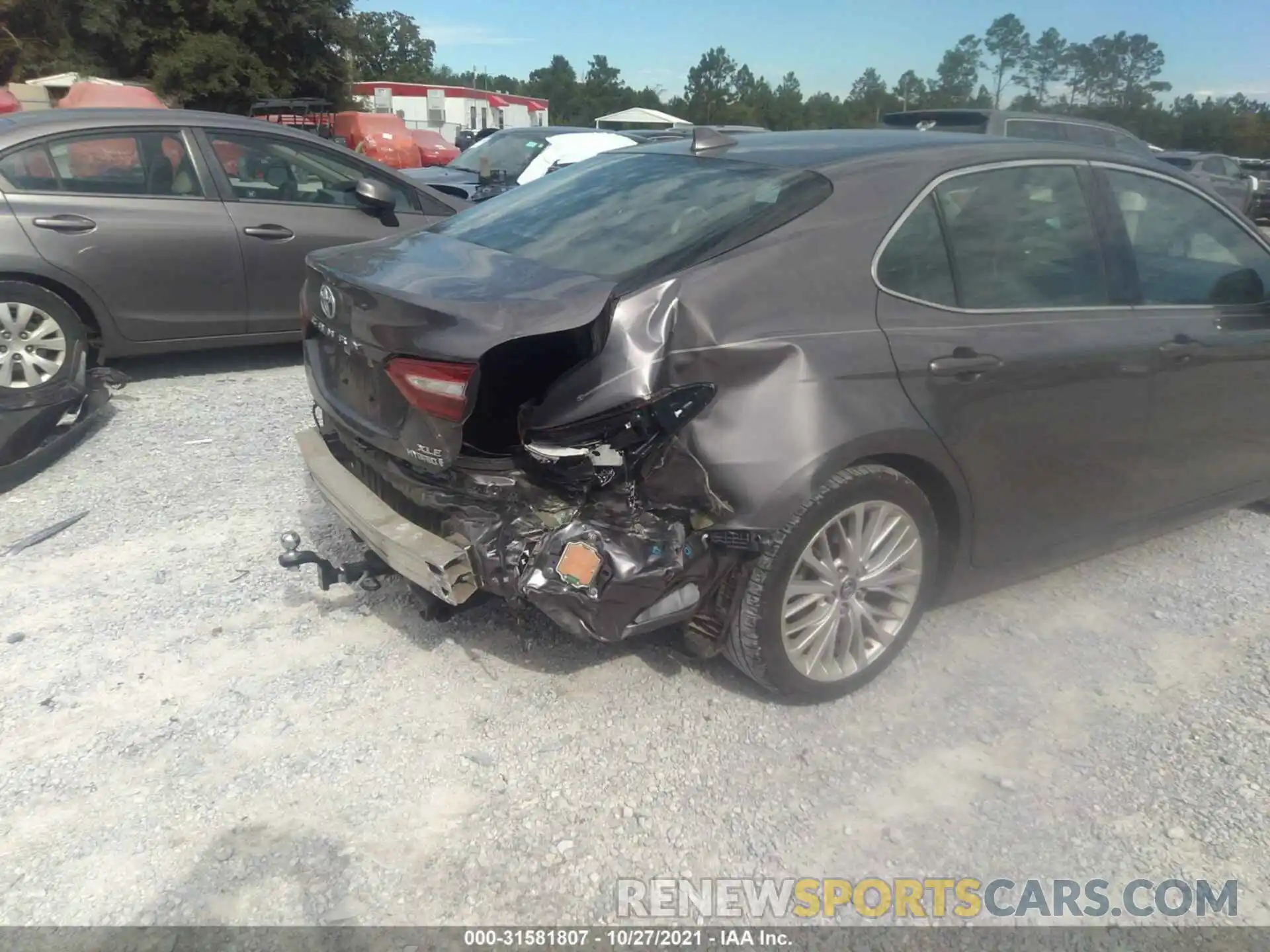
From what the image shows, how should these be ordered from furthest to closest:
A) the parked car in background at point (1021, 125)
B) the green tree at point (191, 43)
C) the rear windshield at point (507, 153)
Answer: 1. the green tree at point (191, 43)
2. the parked car in background at point (1021, 125)
3. the rear windshield at point (507, 153)

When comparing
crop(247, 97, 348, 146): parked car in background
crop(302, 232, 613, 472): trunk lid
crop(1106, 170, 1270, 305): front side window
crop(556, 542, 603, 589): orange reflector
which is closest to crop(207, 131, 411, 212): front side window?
crop(302, 232, 613, 472): trunk lid

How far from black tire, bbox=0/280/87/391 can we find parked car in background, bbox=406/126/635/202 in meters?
4.08

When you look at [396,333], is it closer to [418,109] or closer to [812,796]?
[812,796]

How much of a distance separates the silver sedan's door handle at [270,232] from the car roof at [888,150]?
3393mm

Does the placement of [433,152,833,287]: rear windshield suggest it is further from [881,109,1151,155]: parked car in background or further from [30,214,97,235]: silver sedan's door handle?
[881,109,1151,155]: parked car in background

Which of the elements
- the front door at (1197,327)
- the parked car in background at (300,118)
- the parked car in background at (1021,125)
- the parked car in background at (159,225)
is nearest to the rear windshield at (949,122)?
the parked car in background at (1021,125)

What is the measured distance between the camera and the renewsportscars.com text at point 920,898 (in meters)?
2.42

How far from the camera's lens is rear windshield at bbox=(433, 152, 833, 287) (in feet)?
9.63

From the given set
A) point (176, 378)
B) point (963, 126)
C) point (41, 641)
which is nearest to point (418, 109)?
point (963, 126)

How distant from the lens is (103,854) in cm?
249

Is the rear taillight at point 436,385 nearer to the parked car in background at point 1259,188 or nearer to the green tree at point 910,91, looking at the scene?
the parked car in background at point 1259,188

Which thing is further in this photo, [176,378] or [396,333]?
[176,378]

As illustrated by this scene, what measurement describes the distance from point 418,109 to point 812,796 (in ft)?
167

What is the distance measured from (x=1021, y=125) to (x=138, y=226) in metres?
8.75
